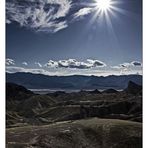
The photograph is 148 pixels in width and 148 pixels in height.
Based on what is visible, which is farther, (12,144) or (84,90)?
(84,90)

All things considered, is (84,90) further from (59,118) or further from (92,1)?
(92,1)

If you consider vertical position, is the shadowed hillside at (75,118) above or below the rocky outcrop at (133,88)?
below

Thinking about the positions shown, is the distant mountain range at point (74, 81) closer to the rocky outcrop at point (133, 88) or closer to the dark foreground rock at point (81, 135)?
the rocky outcrop at point (133, 88)

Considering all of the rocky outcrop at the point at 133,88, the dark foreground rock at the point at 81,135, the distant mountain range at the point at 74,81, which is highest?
the distant mountain range at the point at 74,81

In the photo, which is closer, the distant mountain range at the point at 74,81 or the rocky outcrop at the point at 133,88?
the distant mountain range at the point at 74,81

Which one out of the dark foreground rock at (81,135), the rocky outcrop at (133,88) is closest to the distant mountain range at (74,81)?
the rocky outcrop at (133,88)

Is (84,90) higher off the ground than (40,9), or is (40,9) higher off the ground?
(40,9)

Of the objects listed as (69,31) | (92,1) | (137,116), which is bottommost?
(137,116)

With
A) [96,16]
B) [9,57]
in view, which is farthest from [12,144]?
[96,16]
